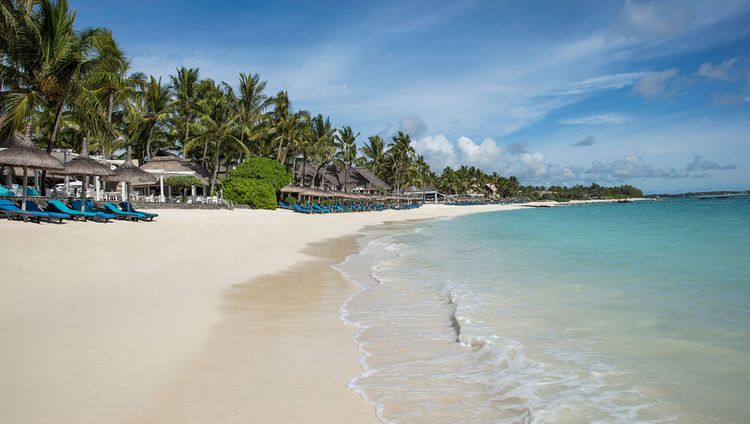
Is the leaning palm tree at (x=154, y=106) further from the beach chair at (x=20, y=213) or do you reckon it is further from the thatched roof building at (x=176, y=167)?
the beach chair at (x=20, y=213)

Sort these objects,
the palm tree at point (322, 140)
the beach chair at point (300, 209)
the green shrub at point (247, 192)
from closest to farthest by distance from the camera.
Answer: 1. the green shrub at point (247, 192)
2. the beach chair at point (300, 209)
3. the palm tree at point (322, 140)

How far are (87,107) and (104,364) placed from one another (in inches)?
564

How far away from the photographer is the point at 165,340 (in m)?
4.30

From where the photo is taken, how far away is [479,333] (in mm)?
4879

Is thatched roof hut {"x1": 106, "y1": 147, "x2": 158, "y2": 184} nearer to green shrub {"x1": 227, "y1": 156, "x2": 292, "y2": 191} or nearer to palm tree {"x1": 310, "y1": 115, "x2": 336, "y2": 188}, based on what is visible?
green shrub {"x1": 227, "y1": 156, "x2": 292, "y2": 191}

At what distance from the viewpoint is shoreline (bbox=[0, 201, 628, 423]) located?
2.97m

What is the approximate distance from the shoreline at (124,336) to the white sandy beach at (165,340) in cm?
1

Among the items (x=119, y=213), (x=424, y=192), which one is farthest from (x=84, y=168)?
(x=424, y=192)

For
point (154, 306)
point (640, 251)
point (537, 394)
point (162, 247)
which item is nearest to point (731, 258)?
point (640, 251)

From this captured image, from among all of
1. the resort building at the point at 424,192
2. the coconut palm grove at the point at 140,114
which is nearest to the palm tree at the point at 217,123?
the coconut palm grove at the point at 140,114

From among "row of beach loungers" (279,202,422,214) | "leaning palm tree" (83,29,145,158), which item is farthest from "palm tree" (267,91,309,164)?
"leaning palm tree" (83,29,145,158)

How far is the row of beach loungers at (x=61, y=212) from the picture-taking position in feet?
37.4

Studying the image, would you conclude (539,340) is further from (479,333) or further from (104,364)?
(104,364)

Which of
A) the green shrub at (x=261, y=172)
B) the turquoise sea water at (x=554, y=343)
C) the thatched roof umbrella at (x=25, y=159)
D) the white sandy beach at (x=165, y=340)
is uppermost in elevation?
the green shrub at (x=261, y=172)
